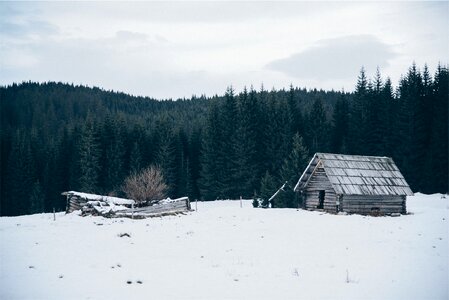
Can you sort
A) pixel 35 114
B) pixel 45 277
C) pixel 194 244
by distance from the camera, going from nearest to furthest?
1. pixel 45 277
2. pixel 194 244
3. pixel 35 114

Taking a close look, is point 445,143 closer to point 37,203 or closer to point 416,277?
point 416,277

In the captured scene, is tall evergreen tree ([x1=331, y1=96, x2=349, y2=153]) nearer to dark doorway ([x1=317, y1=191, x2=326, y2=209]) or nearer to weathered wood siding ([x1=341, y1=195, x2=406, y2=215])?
weathered wood siding ([x1=341, y1=195, x2=406, y2=215])

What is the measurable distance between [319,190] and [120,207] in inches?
685

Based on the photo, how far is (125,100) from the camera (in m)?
200

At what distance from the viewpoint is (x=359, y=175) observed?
33.3 m

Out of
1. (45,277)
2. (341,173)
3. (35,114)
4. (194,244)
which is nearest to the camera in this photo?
(45,277)

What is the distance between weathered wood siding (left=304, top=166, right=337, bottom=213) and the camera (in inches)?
1253

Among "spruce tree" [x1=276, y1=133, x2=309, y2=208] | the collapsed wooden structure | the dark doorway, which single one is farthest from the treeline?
the collapsed wooden structure

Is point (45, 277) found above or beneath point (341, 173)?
beneath

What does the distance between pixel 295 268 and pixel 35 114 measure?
525ft

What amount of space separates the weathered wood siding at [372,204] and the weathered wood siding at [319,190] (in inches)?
43.6

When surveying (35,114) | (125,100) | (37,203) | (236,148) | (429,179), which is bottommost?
(37,203)

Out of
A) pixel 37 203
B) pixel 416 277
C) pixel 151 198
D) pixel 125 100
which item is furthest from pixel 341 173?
pixel 125 100

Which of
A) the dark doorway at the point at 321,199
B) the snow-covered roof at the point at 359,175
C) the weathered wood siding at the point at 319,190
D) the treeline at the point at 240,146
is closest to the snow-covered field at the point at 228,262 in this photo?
the snow-covered roof at the point at 359,175
